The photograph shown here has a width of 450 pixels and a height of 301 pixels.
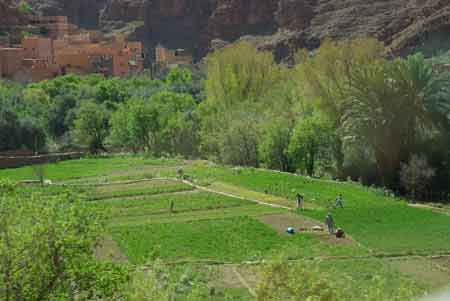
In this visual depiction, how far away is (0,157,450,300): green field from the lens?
904 inches

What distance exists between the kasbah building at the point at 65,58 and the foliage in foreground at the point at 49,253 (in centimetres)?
7858

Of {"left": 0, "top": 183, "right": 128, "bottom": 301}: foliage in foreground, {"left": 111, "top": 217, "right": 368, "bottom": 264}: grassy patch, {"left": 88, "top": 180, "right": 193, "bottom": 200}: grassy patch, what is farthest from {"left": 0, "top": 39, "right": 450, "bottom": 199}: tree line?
{"left": 0, "top": 183, "right": 128, "bottom": 301}: foliage in foreground

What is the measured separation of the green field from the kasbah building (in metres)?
49.2

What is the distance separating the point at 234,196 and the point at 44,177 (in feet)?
47.4

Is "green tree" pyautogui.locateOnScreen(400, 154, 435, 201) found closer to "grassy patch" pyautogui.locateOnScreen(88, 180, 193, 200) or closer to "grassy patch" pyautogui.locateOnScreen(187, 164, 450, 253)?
"grassy patch" pyautogui.locateOnScreen(187, 164, 450, 253)

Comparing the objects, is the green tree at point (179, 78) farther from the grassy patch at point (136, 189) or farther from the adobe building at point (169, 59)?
the grassy patch at point (136, 189)

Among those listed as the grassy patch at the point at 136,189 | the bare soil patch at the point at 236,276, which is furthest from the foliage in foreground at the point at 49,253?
the grassy patch at the point at 136,189

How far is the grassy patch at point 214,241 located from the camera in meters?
24.8

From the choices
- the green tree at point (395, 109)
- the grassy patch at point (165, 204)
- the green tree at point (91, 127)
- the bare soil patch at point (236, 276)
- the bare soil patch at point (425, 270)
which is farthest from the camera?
the green tree at point (91, 127)

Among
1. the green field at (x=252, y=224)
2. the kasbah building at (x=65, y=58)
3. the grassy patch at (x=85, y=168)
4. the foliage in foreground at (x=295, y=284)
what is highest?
the kasbah building at (x=65, y=58)

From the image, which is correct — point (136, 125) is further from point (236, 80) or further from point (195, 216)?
point (195, 216)

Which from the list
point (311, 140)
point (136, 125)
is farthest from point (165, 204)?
point (136, 125)

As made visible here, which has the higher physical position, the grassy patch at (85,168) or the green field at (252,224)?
the green field at (252,224)

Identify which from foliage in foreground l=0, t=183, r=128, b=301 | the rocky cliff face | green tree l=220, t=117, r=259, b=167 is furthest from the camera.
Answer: the rocky cliff face
